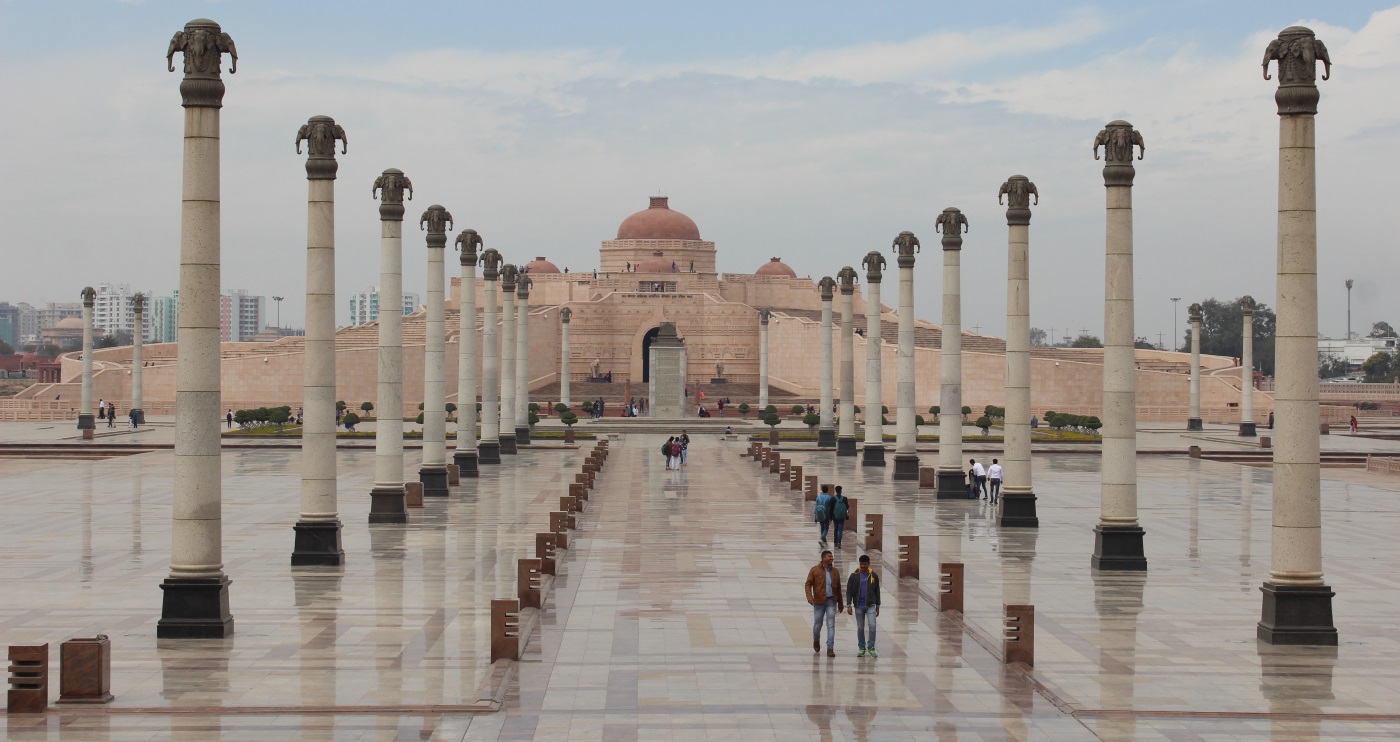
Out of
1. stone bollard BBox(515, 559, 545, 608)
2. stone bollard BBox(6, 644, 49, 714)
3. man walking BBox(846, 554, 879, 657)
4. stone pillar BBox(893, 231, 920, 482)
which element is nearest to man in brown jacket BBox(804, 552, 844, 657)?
man walking BBox(846, 554, 879, 657)

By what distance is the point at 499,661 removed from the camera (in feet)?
43.9

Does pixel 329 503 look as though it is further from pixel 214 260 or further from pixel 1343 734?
pixel 1343 734

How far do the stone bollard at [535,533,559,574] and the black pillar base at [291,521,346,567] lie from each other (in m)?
2.61

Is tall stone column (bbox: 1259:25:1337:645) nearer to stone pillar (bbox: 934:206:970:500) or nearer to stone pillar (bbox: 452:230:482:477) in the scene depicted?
stone pillar (bbox: 934:206:970:500)

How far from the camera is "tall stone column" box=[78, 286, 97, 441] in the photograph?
51263 millimetres

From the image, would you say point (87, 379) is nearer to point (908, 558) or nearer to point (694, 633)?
point (908, 558)

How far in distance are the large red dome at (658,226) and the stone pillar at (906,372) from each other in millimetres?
71872

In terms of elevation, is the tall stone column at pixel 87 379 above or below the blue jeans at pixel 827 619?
above

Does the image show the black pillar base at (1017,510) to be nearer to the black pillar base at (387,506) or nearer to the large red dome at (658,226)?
the black pillar base at (387,506)

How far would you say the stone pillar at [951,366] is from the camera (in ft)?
98.6

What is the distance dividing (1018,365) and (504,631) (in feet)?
43.8

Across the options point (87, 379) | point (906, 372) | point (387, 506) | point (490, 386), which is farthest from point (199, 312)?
point (87, 379)

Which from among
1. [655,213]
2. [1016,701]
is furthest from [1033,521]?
[655,213]

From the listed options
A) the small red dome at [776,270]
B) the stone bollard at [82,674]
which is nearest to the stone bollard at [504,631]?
the stone bollard at [82,674]
